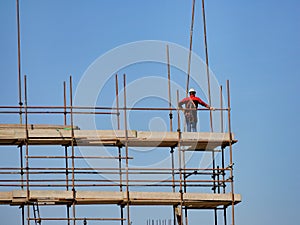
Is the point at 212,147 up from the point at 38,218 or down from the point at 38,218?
up

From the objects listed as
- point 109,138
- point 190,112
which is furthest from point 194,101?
point 109,138

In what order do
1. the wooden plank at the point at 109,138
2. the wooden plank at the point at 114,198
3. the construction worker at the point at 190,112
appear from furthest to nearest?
the construction worker at the point at 190,112, the wooden plank at the point at 109,138, the wooden plank at the point at 114,198

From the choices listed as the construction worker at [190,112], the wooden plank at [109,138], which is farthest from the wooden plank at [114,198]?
the construction worker at [190,112]

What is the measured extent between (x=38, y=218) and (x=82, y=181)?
6.18 ft

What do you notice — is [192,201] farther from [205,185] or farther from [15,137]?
[15,137]

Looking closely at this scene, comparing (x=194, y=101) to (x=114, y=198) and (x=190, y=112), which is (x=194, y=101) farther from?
(x=114, y=198)

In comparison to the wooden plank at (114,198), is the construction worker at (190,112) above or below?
above

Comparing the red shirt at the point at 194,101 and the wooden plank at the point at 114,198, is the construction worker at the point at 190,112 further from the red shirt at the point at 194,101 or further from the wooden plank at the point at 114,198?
the wooden plank at the point at 114,198

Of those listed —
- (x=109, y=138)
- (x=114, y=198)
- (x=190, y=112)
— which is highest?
(x=190, y=112)

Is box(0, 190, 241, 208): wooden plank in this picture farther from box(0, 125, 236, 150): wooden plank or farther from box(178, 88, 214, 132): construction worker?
box(178, 88, 214, 132): construction worker

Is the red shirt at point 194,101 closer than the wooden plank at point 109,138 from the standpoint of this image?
No

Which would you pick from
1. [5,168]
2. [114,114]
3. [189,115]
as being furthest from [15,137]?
[189,115]

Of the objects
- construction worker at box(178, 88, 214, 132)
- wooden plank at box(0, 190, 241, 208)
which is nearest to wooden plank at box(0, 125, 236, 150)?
construction worker at box(178, 88, 214, 132)

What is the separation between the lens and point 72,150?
3503 cm
